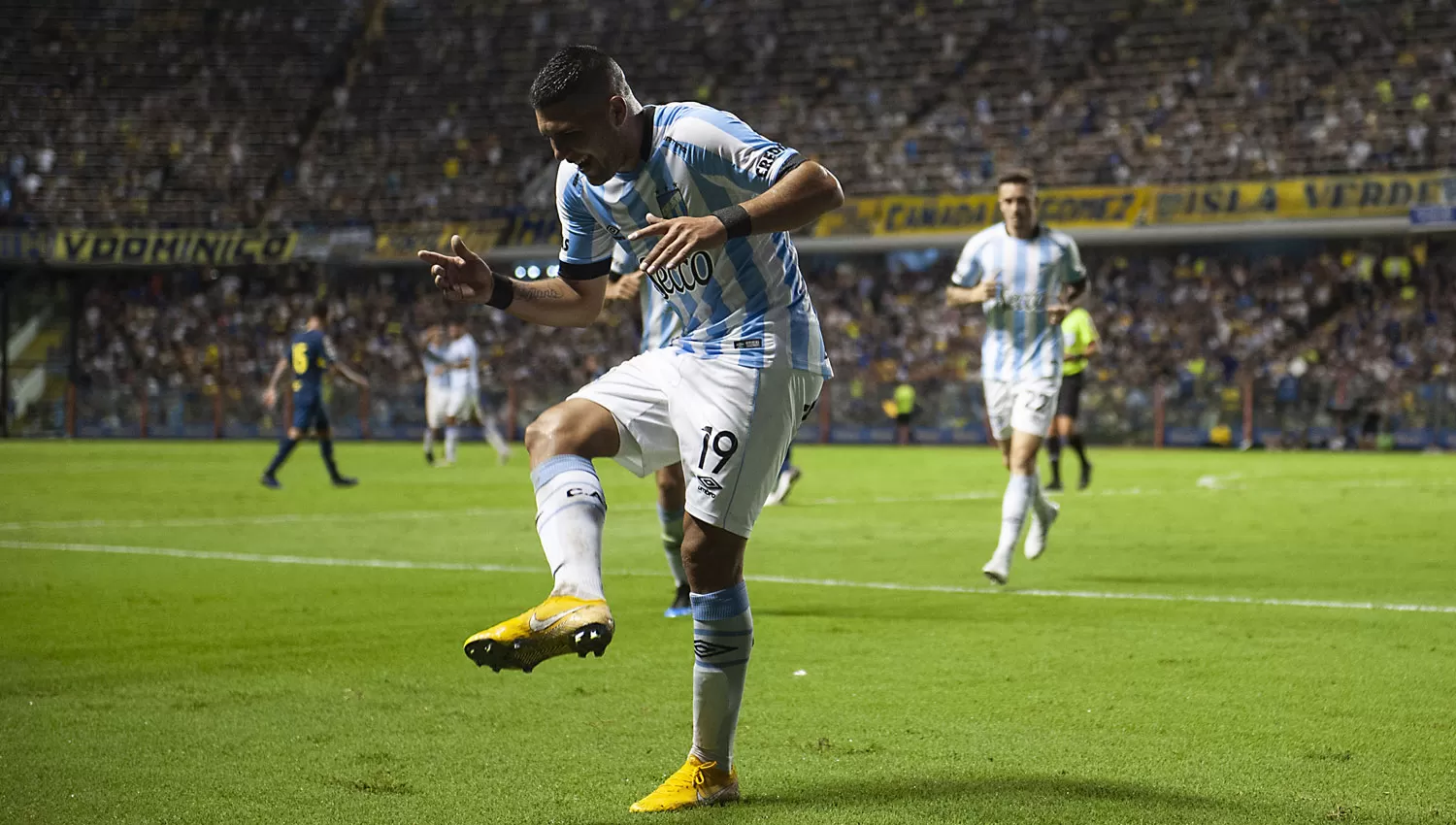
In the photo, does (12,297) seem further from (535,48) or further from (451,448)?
(451,448)

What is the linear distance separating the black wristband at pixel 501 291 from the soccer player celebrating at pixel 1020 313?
204 inches

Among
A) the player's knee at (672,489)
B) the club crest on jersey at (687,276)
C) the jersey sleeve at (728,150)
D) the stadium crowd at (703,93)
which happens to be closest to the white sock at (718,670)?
the club crest on jersey at (687,276)

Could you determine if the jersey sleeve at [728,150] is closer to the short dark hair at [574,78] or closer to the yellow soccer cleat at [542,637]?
the short dark hair at [574,78]

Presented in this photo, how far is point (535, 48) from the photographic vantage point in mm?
43906

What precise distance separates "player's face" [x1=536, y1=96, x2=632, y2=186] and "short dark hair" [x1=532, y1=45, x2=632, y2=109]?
0.02 metres

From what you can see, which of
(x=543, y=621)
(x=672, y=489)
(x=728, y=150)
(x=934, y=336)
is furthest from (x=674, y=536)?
(x=934, y=336)

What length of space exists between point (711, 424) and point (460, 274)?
815 mm

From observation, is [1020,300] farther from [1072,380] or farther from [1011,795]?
[1072,380]

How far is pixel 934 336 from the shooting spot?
36.6 meters

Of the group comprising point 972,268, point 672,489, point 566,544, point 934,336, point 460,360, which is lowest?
point 934,336

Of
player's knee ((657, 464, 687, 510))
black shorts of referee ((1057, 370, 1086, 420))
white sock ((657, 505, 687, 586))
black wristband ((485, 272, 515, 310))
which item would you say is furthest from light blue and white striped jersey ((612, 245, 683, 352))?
black shorts of referee ((1057, 370, 1086, 420))

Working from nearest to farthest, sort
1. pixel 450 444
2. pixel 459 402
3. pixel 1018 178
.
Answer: pixel 1018 178 < pixel 450 444 < pixel 459 402

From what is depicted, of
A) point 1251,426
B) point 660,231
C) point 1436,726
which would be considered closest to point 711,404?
point 660,231

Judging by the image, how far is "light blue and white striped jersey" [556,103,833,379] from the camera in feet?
14.1
